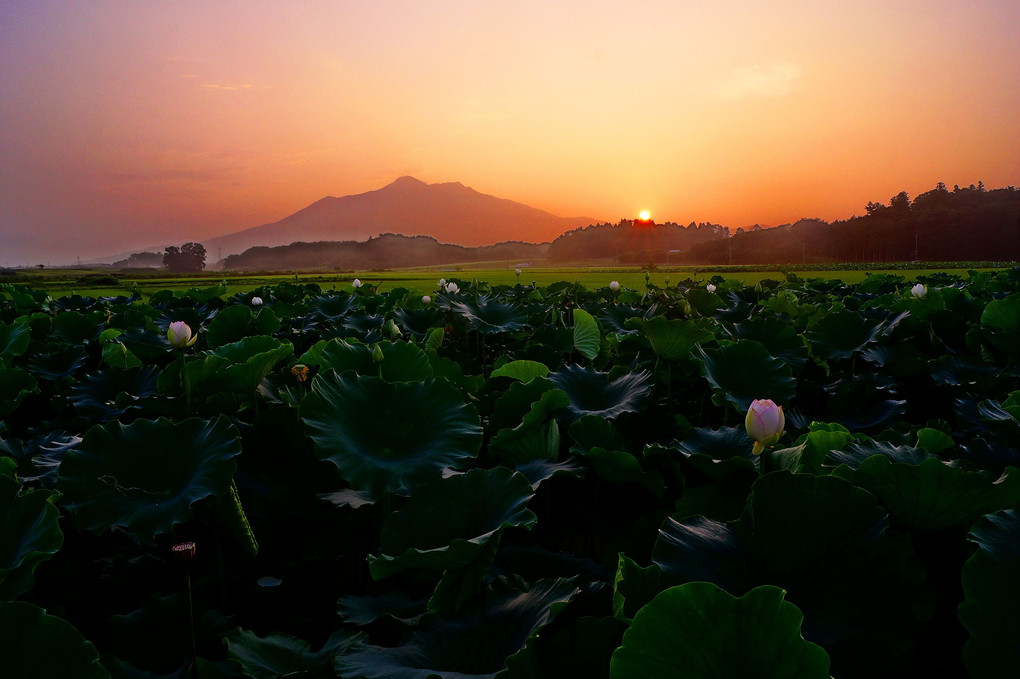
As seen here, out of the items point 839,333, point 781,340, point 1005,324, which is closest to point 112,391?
point 781,340

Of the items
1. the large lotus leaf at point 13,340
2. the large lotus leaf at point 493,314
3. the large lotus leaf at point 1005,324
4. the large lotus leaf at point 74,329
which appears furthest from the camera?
the large lotus leaf at point 74,329

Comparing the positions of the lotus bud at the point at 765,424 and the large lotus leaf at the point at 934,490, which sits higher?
the lotus bud at the point at 765,424

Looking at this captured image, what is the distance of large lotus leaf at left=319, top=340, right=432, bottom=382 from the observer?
1.45 metres

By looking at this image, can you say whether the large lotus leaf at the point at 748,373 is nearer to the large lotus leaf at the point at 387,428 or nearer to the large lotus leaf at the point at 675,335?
the large lotus leaf at the point at 675,335

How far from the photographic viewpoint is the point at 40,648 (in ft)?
1.92

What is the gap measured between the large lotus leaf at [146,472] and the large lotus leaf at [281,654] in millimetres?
203

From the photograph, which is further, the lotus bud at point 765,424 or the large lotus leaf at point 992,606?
the lotus bud at point 765,424

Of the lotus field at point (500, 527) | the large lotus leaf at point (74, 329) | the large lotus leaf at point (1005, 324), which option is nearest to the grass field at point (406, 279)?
the large lotus leaf at point (74, 329)

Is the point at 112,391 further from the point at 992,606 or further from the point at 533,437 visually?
the point at 992,606

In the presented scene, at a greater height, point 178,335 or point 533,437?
point 178,335

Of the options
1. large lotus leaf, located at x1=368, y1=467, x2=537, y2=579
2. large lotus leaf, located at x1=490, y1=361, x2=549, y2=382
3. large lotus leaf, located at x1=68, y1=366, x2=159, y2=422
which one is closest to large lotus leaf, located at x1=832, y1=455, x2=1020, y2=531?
large lotus leaf, located at x1=368, y1=467, x2=537, y2=579

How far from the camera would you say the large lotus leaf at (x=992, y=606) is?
600mm

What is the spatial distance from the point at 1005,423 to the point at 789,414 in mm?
470

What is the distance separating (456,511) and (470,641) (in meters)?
0.19
